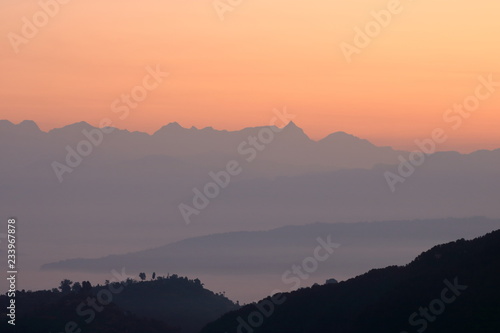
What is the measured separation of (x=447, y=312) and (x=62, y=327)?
35.5 m

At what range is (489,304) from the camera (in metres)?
69.4

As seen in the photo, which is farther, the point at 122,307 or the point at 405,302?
the point at 122,307

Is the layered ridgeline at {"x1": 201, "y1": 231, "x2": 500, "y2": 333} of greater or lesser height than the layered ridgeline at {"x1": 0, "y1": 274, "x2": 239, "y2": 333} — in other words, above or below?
below

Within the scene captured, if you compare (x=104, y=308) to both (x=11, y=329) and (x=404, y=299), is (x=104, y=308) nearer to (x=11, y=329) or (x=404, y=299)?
(x=11, y=329)

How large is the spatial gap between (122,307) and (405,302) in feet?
139

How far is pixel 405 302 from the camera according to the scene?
247 ft

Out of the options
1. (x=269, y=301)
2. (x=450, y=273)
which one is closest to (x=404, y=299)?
(x=450, y=273)

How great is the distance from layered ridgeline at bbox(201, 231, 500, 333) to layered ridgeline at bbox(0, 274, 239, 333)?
10200 mm

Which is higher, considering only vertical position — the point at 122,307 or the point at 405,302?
the point at 122,307

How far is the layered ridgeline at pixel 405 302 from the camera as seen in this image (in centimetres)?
6981

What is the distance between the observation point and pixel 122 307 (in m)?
108

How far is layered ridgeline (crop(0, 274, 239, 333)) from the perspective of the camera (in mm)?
89812

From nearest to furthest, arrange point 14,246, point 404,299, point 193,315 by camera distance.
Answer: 1. point 14,246
2. point 404,299
3. point 193,315

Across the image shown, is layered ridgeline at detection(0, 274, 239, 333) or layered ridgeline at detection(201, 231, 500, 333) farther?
layered ridgeline at detection(0, 274, 239, 333)
